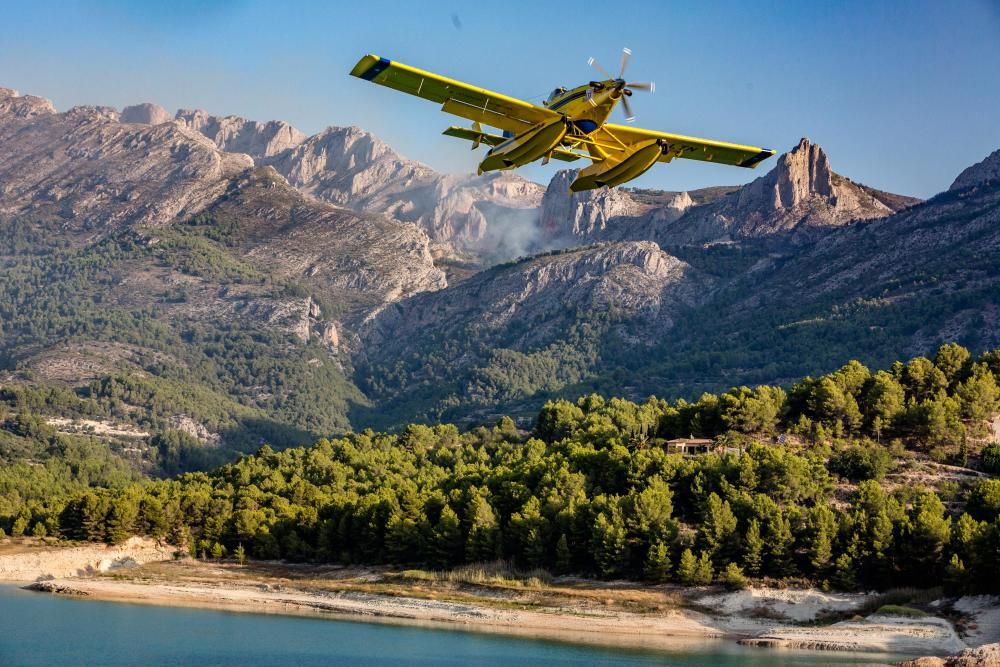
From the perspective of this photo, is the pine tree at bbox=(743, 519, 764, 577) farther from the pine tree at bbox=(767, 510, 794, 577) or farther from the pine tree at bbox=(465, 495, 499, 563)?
the pine tree at bbox=(465, 495, 499, 563)

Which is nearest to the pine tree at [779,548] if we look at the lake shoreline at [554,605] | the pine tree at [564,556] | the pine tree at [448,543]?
the lake shoreline at [554,605]

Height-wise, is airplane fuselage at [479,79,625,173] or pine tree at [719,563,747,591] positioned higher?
airplane fuselage at [479,79,625,173]

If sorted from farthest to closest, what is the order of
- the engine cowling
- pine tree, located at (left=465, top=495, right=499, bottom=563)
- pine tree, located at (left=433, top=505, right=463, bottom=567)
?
pine tree, located at (left=433, top=505, right=463, bottom=567)
pine tree, located at (left=465, top=495, right=499, bottom=563)
the engine cowling

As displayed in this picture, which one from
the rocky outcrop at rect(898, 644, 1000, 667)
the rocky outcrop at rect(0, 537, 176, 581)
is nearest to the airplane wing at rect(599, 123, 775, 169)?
the rocky outcrop at rect(898, 644, 1000, 667)

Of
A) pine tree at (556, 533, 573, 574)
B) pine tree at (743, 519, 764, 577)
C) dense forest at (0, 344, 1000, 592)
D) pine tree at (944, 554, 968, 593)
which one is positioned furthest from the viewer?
pine tree at (556, 533, 573, 574)

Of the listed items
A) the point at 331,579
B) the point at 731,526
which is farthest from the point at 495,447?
the point at 731,526

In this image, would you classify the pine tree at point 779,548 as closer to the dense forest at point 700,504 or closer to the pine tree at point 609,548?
the dense forest at point 700,504
